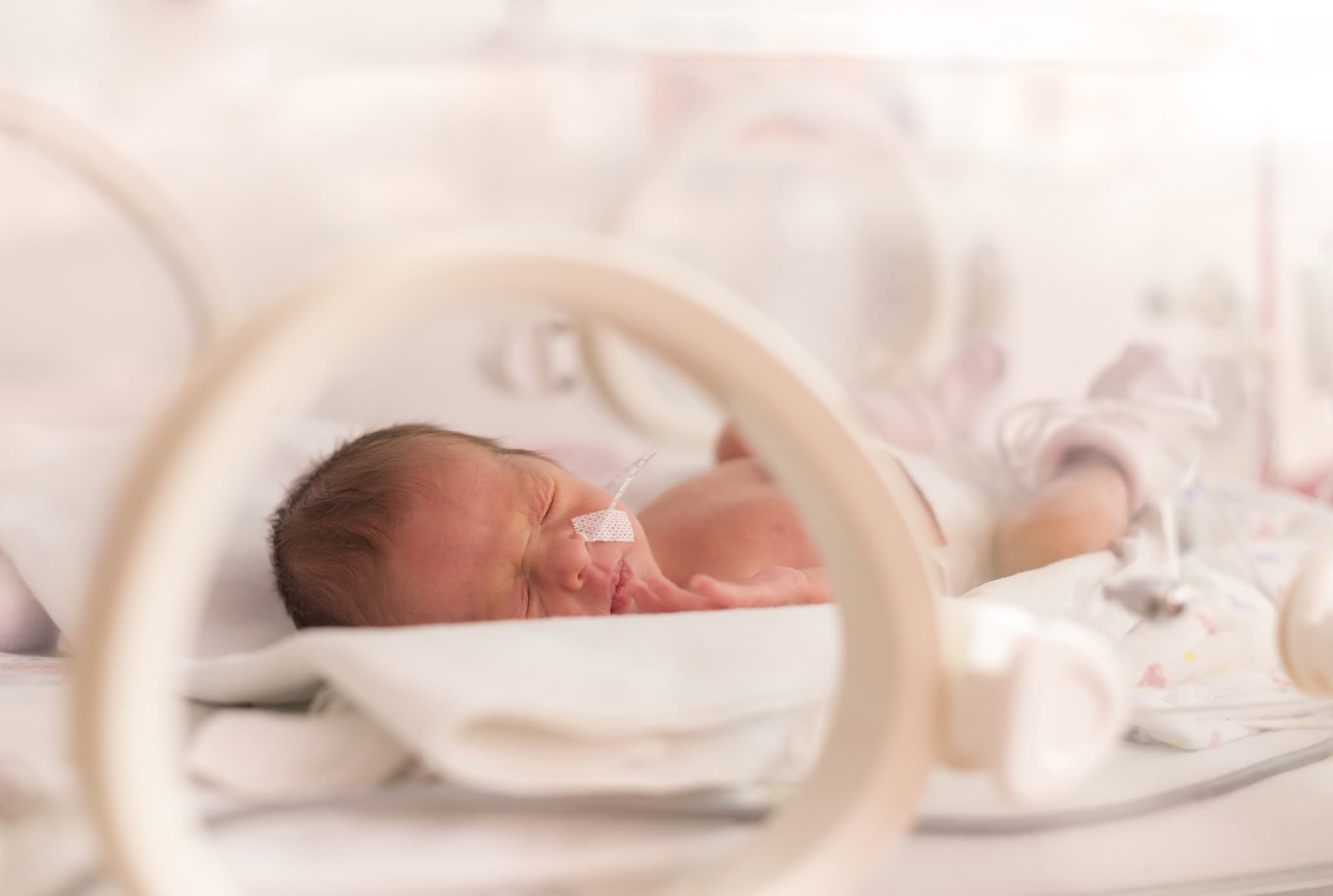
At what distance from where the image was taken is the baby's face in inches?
28.5

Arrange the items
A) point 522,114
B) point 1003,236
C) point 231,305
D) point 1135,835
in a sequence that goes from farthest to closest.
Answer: point 1003,236 < point 522,114 < point 231,305 < point 1135,835

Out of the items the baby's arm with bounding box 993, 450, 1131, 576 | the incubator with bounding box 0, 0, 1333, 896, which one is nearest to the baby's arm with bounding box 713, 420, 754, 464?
the incubator with bounding box 0, 0, 1333, 896

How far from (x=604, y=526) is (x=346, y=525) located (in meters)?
0.17

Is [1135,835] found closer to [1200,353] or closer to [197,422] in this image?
[197,422]

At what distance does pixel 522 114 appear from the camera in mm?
1725

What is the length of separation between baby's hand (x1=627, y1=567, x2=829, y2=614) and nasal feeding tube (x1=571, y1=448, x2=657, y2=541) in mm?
40

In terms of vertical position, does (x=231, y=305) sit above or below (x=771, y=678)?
above

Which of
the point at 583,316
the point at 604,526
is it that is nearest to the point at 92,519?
the point at 604,526

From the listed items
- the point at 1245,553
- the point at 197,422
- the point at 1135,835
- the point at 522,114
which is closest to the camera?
the point at 197,422

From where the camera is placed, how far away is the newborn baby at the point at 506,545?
73 cm

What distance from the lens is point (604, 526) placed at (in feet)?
2.59

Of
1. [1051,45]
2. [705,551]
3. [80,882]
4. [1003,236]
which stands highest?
[1051,45]

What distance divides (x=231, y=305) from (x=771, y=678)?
954 mm

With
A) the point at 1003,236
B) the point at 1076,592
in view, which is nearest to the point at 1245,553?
the point at 1076,592
